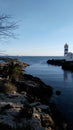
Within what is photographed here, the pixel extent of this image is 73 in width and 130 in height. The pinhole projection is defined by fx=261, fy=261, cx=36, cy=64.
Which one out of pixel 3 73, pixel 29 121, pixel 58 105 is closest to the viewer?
pixel 29 121

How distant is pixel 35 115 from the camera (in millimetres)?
14211

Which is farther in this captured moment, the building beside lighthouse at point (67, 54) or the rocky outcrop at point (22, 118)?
the building beside lighthouse at point (67, 54)

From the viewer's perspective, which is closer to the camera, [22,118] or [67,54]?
[22,118]

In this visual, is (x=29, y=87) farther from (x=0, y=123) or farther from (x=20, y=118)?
(x=0, y=123)

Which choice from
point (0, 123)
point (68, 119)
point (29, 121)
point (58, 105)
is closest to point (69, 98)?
point (58, 105)

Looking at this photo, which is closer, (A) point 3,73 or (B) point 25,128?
(B) point 25,128

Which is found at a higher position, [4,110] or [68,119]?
[4,110]

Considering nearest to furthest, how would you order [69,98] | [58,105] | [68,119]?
[68,119]
[58,105]
[69,98]

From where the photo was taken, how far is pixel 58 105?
73.4ft

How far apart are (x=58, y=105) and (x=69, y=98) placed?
3526 millimetres

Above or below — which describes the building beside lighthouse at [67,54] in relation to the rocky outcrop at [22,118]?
above

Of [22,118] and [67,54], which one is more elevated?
[67,54]

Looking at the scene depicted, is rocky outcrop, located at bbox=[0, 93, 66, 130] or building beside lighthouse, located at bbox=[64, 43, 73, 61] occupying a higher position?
building beside lighthouse, located at bbox=[64, 43, 73, 61]

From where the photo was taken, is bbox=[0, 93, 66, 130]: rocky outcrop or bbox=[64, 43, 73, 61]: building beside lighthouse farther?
bbox=[64, 43, 73, 61]: building beside lighthouse
